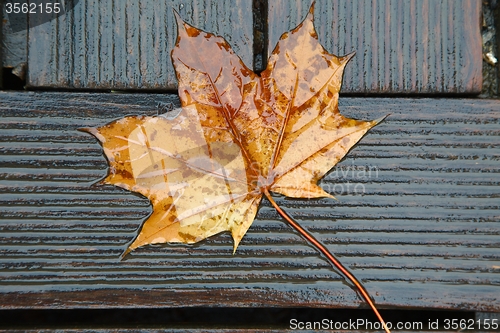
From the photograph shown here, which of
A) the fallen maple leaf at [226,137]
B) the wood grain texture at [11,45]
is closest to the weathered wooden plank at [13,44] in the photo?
the wood grain texture at [11,45]

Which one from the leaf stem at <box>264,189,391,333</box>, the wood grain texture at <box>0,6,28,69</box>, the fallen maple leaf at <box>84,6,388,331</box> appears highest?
the wood grain texture at <box>0,6,28,69</box>

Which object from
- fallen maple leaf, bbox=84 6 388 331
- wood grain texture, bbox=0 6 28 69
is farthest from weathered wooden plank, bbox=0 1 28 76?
fallen maple leaf, bbox=84 6 388 331

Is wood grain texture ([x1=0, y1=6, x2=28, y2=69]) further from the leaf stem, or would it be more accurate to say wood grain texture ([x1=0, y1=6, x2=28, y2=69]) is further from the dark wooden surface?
the leaf stem

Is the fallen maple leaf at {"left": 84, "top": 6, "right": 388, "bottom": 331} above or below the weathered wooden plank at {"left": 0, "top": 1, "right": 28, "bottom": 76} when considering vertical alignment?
below

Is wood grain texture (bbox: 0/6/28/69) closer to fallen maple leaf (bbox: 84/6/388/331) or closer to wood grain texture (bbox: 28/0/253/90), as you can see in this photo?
wood grain texture (bbox: 28/0/253/90)

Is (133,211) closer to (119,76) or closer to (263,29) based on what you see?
(119,76)

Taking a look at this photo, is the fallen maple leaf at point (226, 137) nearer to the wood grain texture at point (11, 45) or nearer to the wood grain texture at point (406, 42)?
the wood grain texture at point (406, 42)

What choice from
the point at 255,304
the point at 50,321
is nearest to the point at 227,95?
the point at 255,304

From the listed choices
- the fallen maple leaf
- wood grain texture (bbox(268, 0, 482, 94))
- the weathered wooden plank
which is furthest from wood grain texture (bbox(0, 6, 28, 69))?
wood grain texture (bbox(268, 0, 482, 94))
